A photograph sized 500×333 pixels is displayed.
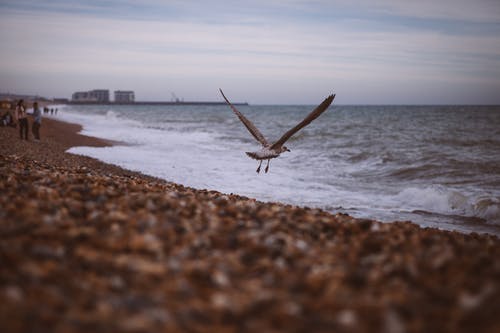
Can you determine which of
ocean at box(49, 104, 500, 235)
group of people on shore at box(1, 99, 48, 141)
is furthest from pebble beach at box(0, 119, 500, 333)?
group of people on shore at box(1, 99, 48, 141)

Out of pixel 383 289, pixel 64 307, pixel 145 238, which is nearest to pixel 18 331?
pixel 64 307

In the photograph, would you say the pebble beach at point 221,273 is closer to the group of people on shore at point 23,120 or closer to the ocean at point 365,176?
the ocean at point 365,176

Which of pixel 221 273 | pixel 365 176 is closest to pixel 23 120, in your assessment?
pixel 365 176

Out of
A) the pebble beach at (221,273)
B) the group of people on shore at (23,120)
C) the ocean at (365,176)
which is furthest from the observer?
the group of people on shore at (23,120)

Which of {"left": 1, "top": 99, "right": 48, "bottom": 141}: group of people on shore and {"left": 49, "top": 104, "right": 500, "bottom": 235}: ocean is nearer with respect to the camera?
{"left": 49, "top": 104, "right": 500, "bottom": 235}: ocean

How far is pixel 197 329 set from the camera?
321 cm

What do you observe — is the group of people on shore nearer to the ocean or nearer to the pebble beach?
the ocean

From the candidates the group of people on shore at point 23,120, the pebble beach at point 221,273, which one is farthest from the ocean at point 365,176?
the pebble beach at point 221,273

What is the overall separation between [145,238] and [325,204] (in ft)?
30.7

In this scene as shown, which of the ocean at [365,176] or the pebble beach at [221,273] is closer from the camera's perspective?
the pebble beach at [221,273]

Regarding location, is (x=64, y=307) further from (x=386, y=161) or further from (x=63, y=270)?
(x=386, y=161)

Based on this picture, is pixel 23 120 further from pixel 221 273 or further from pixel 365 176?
pixel 221 273

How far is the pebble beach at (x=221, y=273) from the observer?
131 inches

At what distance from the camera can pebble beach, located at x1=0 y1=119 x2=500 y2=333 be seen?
332 centimetres
